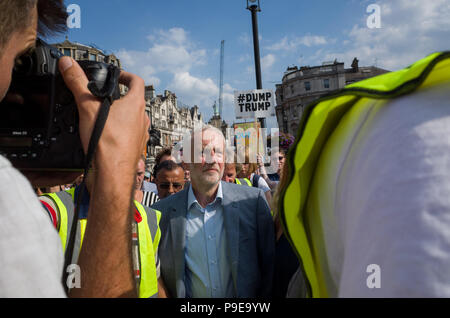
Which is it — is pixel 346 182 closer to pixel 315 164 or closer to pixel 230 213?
pixel 315 164

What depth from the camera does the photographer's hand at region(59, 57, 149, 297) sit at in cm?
77

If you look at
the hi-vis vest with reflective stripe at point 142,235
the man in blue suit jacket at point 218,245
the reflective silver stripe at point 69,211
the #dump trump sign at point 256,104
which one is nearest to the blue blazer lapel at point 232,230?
the man in blue suit jacket at point 218,245

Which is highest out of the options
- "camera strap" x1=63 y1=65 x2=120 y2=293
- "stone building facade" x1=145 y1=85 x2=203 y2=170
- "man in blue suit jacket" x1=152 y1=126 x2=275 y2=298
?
"stone building facade" x1=145 y1=85 x2=203 y2=170

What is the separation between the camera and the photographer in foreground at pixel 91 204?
1.71 ft

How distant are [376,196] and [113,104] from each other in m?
0.79

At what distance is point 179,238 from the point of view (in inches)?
101

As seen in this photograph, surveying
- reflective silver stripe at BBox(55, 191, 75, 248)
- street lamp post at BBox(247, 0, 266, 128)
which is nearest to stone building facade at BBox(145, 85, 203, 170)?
street lamp post at BBox(247, 0, 266, 128)

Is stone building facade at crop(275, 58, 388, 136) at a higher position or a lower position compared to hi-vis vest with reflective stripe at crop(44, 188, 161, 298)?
higher

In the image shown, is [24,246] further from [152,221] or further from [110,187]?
[152,221]

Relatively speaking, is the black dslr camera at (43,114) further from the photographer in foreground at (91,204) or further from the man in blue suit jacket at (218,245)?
the man in blue suit jacket at (218,245)

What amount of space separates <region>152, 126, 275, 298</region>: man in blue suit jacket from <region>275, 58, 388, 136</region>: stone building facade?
49.9 metres

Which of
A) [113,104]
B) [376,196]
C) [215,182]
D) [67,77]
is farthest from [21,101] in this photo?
[215,182]

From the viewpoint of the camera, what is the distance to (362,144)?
0.61 m

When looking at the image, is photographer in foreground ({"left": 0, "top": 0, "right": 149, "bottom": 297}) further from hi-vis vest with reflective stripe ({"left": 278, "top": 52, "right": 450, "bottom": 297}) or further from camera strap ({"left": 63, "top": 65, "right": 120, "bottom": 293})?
hi-vis vest with reflective stripe ({"left": 278, "top": 52, "right": 450, "bottom": 297})
